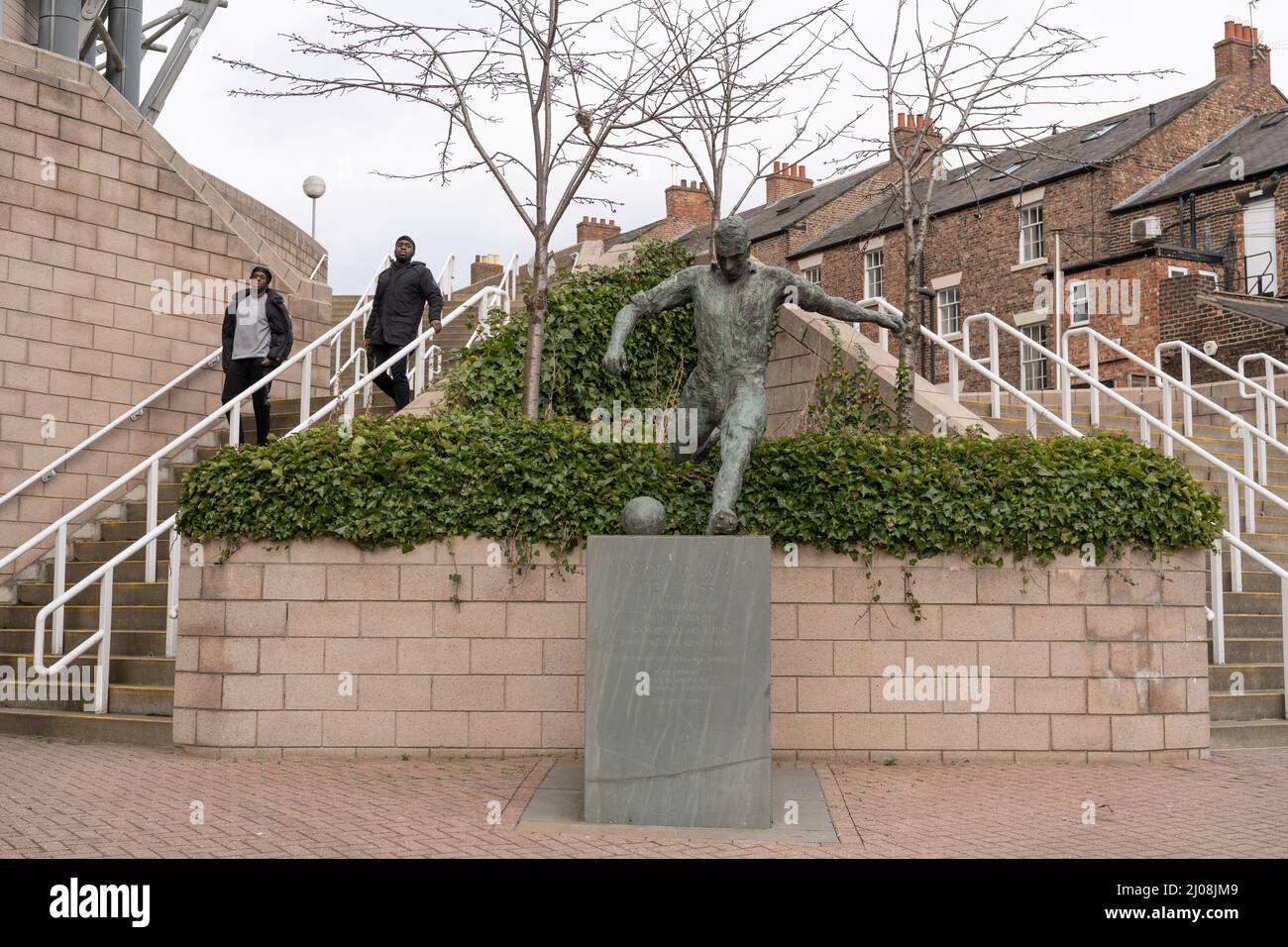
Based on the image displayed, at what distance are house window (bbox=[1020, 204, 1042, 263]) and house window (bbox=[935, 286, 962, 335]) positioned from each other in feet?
6.95

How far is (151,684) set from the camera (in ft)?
29.6

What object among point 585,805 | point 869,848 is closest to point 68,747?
point 585,805

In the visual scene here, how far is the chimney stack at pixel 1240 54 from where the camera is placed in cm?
3031

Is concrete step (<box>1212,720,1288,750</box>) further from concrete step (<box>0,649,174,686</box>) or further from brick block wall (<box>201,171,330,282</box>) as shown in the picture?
brick block wall (<box>201,171,330,282</box>)

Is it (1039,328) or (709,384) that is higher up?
(1039,328)

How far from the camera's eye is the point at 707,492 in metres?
8.47

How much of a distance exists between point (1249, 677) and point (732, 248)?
5003mm

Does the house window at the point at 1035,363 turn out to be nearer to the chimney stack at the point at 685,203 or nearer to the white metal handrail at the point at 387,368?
the chimney stack at the point at 685,203

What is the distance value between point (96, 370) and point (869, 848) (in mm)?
9109

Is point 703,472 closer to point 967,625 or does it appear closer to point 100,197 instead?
point 967,625

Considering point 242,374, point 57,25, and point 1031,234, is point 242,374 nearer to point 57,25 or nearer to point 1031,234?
point 57,25

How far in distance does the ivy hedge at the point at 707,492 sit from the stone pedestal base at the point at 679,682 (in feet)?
6.57

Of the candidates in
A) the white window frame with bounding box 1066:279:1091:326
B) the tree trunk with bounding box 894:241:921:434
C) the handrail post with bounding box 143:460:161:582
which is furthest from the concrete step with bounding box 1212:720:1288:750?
the white window frame with bounding box 1066:279:1091:326

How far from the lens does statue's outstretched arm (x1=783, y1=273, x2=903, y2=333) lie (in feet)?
23.1
